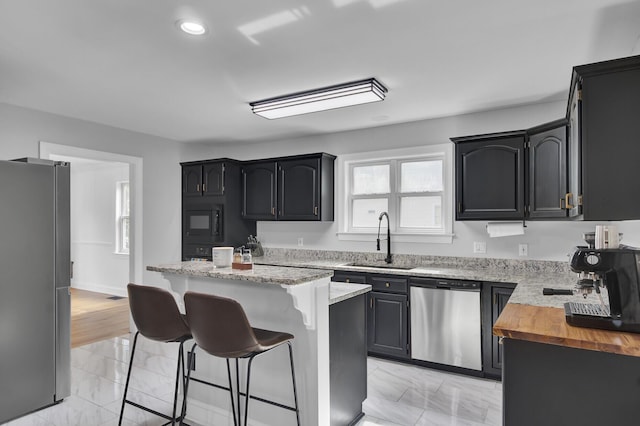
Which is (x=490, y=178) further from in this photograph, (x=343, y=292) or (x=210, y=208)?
(x=210, y=208)

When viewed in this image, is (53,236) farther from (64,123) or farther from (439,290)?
(439,290)

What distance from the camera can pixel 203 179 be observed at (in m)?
5.25

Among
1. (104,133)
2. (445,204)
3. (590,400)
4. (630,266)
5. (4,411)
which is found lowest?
(4,411)

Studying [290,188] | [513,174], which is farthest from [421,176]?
[290,188]

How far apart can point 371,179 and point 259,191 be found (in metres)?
1.47

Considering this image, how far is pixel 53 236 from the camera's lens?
2947 mm

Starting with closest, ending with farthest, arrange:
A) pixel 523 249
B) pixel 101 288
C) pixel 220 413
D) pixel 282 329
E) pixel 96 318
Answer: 1. pixel 282 329
2. pixel 220 413
3. pixel 523 249
4. pixel 96 318
5. pixel 101 288

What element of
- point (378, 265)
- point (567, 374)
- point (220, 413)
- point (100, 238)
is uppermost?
point (100, 238)

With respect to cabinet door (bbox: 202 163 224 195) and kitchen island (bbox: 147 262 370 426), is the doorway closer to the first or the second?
cabinet door (bbox: 202 163 224 195)

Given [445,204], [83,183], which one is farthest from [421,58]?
[83,183]

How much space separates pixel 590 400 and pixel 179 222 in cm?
499

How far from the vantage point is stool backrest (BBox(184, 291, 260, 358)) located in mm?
1843

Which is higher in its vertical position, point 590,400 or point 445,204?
point 445,204

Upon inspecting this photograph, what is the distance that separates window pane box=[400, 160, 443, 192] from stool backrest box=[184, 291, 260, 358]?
3.09m
